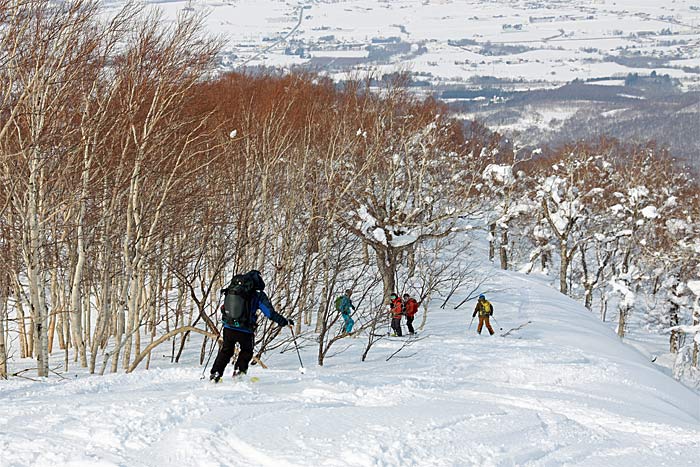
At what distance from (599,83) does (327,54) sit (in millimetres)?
72503

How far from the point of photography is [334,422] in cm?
716

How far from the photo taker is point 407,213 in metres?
21.3

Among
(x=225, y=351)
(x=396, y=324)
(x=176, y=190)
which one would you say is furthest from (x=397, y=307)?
(x=225, y=351)

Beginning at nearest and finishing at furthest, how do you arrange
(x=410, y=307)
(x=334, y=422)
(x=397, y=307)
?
(x=334, y=422) < (x=397, y=307) < (x=410, y=307)

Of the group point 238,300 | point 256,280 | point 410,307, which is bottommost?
point 410,307

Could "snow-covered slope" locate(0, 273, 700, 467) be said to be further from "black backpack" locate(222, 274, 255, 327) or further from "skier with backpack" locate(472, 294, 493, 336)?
"skier with backpack" locate(472, 294, 493, 336)

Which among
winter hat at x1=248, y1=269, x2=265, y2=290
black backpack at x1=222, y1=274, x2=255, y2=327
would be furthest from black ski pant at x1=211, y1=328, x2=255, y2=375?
winter hat at x1=248, y1=269, x2=265, y2=290

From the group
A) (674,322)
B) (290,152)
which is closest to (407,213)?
(290,152)

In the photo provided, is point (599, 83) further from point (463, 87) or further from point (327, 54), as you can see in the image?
point (327, 54)

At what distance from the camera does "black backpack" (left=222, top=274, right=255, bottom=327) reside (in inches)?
340

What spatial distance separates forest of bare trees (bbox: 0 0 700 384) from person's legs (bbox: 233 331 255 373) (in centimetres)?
191

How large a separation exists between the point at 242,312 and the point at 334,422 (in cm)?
215

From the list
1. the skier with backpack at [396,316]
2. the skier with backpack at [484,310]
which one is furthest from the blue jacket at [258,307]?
the skier with backpack at [484,310]

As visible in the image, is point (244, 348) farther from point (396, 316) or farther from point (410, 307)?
point (410, 307)
